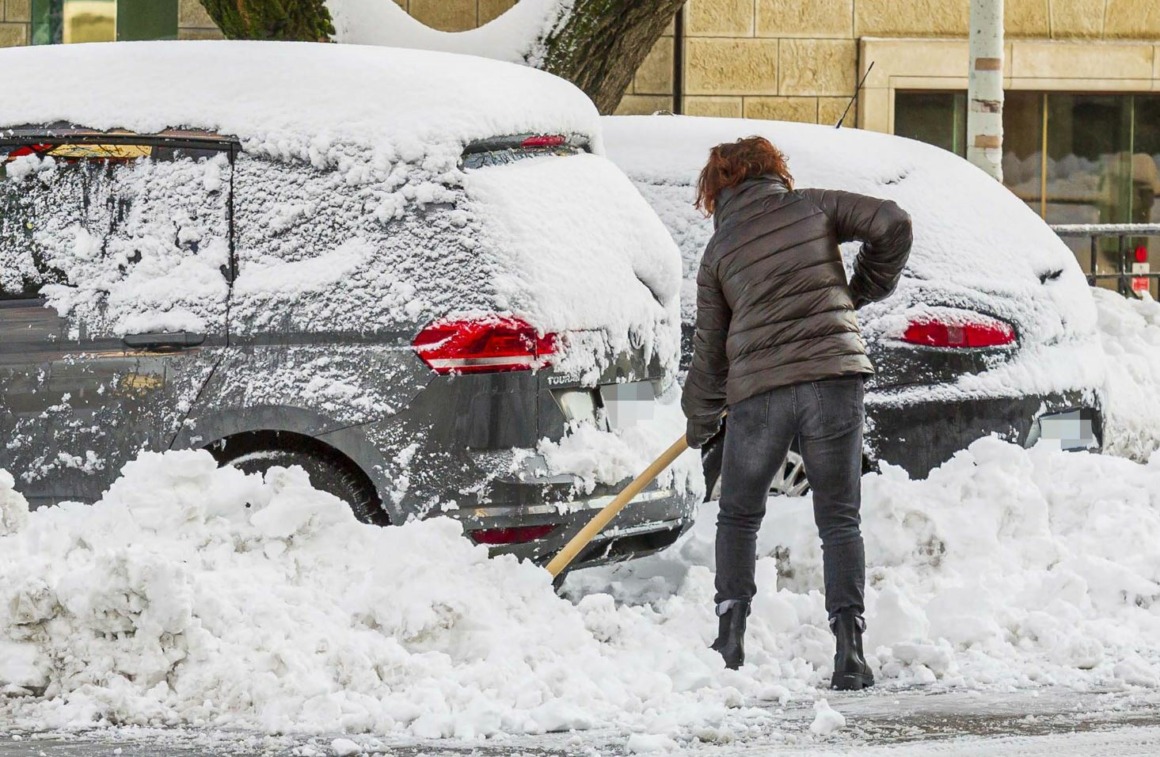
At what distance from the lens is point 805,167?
799 cm

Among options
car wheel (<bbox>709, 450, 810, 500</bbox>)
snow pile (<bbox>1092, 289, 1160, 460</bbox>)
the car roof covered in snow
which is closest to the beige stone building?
snow pile (<bbox>1092, 289, 1160, 460</bbox>)

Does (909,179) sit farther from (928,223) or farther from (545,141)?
(545,141)

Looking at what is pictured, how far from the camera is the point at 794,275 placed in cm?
555

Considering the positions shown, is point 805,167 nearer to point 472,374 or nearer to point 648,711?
point 472,374

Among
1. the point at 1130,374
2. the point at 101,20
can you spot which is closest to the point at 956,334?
the point at 1130,374

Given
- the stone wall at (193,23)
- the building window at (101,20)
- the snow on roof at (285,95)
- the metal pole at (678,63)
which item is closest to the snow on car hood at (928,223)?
the snow on roof at (285,95)

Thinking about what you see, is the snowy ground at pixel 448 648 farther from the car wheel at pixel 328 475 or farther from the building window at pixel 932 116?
the building window at pixel 932 116

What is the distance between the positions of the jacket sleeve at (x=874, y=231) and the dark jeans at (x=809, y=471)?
0.33 meters

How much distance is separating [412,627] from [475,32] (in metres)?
6.13

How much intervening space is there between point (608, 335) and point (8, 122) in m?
2.06

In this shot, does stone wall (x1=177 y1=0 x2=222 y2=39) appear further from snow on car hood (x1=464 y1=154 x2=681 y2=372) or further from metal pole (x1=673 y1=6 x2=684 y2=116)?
snow on car hood (x1=464 y1=154 x2=681 y2=372)

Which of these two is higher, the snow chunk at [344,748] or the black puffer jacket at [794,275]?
the black puffer jacket at [794,275]

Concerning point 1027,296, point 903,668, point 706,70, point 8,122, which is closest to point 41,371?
point 8,122

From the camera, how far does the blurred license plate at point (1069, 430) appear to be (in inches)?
303
